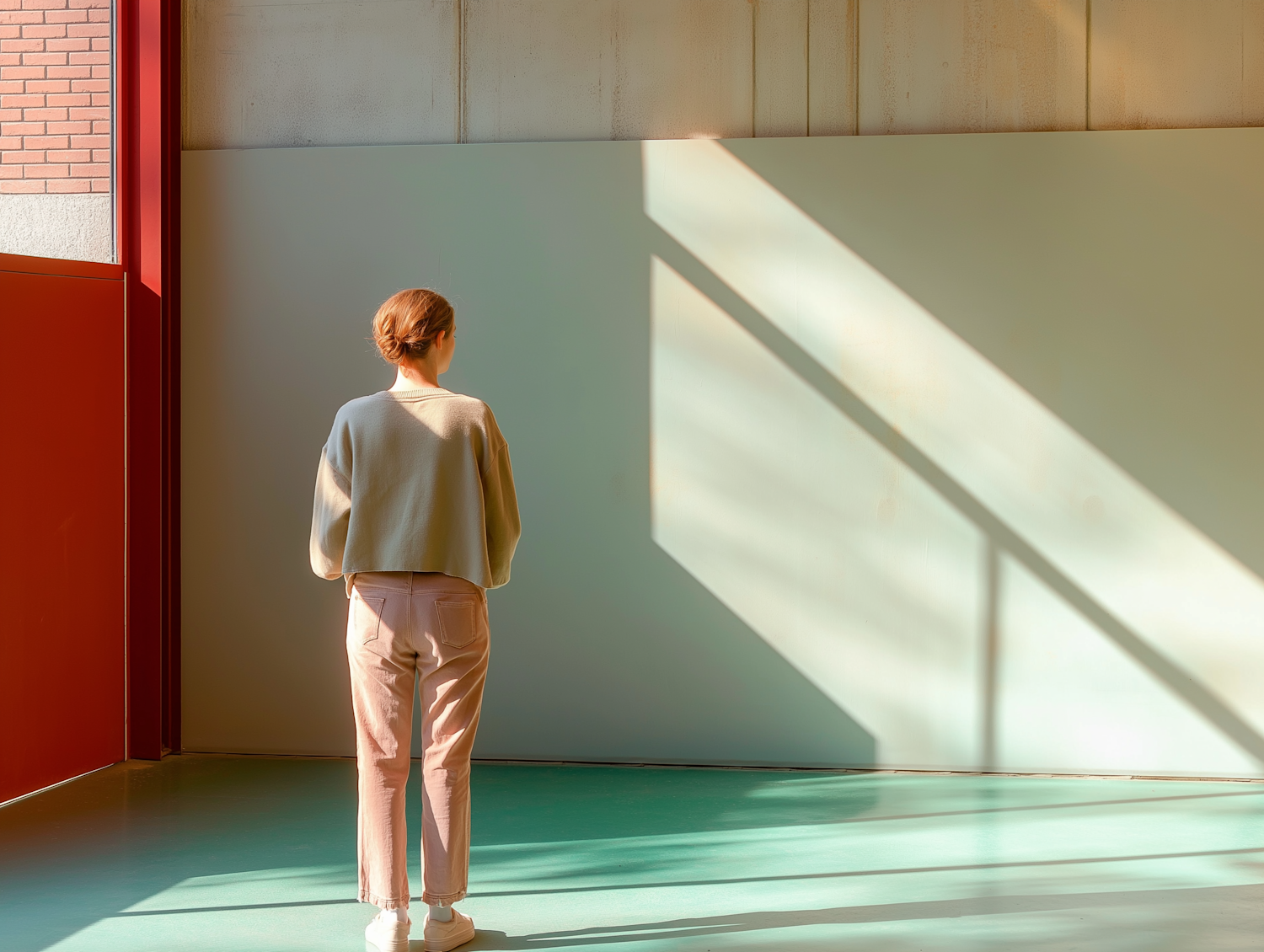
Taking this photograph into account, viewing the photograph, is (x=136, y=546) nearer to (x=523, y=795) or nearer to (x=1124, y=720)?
(x=523, y=795)

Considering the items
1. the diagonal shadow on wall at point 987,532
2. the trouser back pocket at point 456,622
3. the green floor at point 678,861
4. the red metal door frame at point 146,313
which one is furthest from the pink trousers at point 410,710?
the red metal door frame at point 146,313

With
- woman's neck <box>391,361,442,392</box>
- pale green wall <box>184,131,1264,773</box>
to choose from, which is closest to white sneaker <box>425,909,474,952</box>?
woman's neck <box>391,361,442,392</box>

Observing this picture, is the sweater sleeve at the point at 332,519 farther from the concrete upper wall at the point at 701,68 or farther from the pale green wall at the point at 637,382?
the concrete upper wall at the point at 701,68

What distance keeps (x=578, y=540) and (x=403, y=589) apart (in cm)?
202

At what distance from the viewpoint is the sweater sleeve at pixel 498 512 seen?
2936mm

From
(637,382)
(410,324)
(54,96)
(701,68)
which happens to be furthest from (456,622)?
(54,96)

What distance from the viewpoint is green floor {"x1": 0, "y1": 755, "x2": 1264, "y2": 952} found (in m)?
3.12

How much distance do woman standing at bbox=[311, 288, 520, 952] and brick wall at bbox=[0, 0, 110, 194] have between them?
2.50 m

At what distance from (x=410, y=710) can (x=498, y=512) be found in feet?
1.68

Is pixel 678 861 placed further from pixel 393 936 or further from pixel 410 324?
pixel 410 324

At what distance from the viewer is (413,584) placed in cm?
287

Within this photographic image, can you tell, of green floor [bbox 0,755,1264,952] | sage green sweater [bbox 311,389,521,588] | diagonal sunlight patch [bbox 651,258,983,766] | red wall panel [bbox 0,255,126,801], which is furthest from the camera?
diagonal sunlight patch [bbox 651,258,983,766]

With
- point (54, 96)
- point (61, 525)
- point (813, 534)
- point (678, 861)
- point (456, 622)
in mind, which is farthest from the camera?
point (813, 534)

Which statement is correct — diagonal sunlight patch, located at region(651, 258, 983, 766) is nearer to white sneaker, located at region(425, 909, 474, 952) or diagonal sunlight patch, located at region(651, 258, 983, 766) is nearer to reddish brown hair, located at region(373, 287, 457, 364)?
reddish brown hair, located at region(373, 287, 457, 364)
